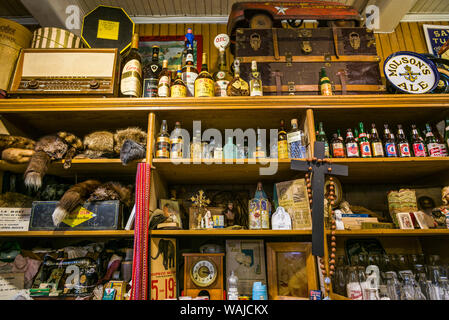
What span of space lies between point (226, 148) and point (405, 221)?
119 centimetres

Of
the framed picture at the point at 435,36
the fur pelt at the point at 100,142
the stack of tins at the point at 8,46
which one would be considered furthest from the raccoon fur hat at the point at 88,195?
the framed picture at the point at 435,36

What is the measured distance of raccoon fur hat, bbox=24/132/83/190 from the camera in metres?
1.64

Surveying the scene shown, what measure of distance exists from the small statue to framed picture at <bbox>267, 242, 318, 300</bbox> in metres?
0.31

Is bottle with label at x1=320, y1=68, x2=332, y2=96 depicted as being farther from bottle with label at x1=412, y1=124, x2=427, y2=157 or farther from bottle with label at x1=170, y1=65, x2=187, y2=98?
bottle with label at x1=170, y1=65, x2=187, y2=98

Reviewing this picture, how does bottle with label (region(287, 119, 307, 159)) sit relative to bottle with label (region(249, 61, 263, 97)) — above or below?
below

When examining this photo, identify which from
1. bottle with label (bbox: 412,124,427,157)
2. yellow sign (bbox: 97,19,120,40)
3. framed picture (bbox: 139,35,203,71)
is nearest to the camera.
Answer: bottle with label (bbox: 412,124,427,157)

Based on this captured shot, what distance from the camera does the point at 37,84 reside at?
6.19 feet

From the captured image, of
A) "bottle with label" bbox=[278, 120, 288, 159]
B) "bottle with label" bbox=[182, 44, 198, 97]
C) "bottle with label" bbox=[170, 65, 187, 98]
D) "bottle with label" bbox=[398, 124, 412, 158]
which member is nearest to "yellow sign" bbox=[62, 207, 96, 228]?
"bottle with label" bbox=[170, 65, 187, 98]

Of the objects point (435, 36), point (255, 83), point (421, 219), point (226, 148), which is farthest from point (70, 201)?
point (435, 36)

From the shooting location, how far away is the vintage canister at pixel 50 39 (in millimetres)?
2104

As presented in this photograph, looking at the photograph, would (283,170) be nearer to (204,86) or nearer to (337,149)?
(337,149)

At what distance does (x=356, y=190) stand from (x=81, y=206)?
1.95 meters
